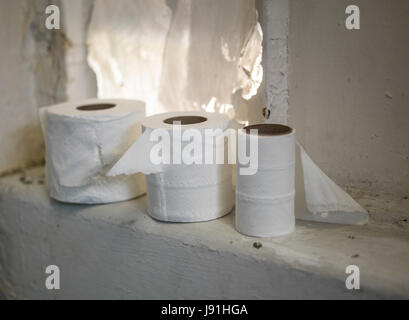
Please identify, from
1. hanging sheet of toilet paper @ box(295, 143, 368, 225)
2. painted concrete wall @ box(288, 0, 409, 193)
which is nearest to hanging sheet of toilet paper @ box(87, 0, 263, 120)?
painted concrete wall @ box(288, 0, 409, 193)

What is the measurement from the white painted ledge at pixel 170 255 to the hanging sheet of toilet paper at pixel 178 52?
0.32 metres

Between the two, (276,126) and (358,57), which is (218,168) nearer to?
(276,126)

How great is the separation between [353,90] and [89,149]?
1.83 feet

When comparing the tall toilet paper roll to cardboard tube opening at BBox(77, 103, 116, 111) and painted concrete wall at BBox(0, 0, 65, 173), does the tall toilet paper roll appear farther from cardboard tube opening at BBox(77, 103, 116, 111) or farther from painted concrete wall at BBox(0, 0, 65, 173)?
painted concrete wall at BBox(0, 0, 65, 173)

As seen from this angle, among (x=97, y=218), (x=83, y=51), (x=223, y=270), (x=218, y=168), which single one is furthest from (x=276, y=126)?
(x=83, y=51)

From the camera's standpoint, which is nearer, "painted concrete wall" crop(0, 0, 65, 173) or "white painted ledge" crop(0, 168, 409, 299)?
"white painted ledge" crop(0, 168, 409, 299)

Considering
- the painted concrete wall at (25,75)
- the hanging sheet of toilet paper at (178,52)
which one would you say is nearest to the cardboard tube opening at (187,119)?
the hanging sheet of toilet paper at (178,52)

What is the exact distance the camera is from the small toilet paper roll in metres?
1.11

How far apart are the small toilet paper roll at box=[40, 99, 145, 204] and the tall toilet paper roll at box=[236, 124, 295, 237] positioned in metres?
0.30

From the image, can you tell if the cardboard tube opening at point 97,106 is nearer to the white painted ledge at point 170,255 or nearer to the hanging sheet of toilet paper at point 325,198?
the white painted ledge at point 170,255

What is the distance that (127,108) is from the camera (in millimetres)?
1162

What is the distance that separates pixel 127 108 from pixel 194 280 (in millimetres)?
409

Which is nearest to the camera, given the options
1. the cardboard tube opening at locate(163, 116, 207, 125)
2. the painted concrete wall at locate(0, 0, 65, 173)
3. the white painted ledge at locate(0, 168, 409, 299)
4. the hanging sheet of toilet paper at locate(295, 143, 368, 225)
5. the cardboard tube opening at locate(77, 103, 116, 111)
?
the white painted ledge at locate(0, 168, 409, 299)

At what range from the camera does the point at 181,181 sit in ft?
3.31
